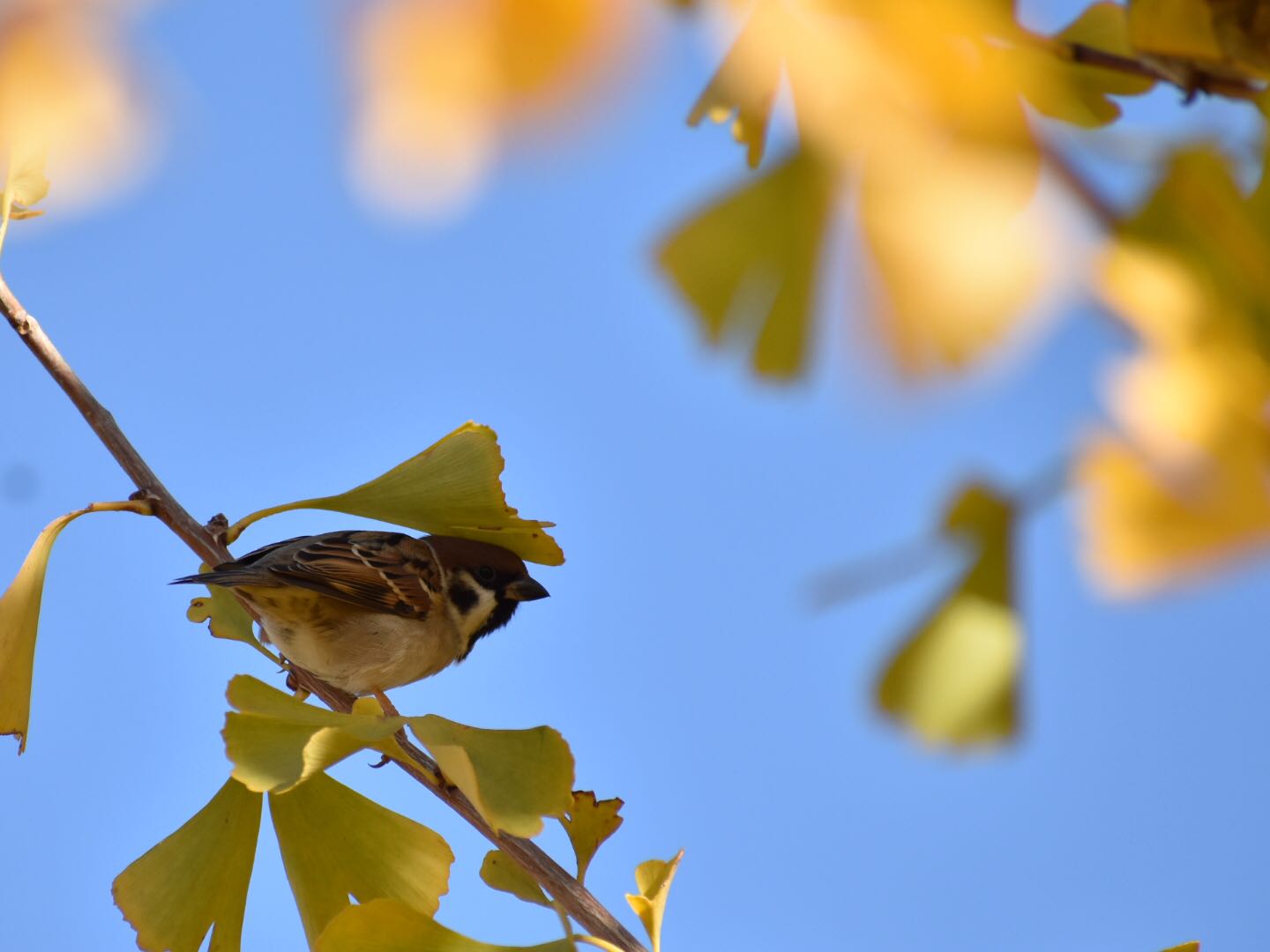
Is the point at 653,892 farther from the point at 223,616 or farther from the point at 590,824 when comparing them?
the point at 223,616

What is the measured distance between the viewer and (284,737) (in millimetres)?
951

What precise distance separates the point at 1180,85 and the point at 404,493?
966mm

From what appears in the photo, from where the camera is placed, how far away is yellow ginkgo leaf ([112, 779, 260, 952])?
1143 mm

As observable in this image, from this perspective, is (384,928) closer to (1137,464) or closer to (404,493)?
(404,493)

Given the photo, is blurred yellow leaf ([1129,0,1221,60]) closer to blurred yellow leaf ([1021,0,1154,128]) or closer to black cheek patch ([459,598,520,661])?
blurred yellow leaf ([1021,0,1154,128])

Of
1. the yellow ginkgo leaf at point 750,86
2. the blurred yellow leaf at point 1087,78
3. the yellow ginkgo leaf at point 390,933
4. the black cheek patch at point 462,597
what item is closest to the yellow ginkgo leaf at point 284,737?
the yellow ginkgo leaf at point 390,933

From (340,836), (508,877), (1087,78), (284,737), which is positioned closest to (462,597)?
(340,836)

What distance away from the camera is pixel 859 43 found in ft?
1.20

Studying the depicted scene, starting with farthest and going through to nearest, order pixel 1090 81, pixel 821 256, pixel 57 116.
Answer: pixel 1090 81
pixel 821 256
pixel 57 116

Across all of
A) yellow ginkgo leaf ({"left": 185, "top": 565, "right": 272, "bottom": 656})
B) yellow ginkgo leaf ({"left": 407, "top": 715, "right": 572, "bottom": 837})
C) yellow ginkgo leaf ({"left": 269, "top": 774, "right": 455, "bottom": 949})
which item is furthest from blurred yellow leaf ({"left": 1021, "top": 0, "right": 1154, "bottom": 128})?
yellow ginkgo leaf ({"left": 185, "top": 565, "right": 272, "bottom": 656})

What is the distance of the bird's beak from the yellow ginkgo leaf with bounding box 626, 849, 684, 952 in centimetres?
152

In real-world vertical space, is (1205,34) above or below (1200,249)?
above

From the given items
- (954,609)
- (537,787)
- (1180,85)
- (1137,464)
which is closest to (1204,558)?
(1137,464)

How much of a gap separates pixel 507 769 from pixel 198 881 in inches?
17.1
